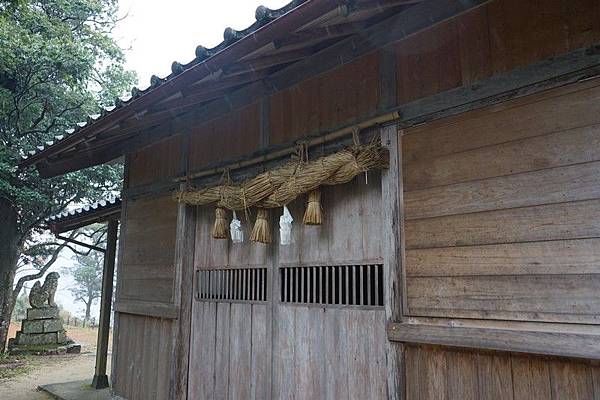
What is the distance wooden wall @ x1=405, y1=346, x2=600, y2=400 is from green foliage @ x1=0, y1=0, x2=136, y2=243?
9.75 meters

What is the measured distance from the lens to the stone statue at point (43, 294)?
1236cm

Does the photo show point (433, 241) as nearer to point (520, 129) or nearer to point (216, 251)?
point (520, 129)

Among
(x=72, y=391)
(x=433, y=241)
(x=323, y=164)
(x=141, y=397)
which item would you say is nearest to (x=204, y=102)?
(x=323, y=164)

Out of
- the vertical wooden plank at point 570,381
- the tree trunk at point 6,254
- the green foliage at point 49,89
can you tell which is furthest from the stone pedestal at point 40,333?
the vertical wooden plank at point 570,381

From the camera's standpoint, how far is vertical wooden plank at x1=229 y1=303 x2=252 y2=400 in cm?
376

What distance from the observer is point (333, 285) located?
3.28 metres

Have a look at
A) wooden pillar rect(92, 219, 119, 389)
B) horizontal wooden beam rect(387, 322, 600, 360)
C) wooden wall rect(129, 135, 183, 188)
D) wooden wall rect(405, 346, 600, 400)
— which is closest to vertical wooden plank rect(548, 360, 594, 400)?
wooden wall rect(405, 346, 600, 400)

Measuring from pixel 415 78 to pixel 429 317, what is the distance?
1.56 m

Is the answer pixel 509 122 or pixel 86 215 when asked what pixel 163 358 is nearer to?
pixel 509 122

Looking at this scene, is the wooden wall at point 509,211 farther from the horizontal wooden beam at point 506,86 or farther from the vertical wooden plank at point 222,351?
the vertical wooden plank at point 222,351

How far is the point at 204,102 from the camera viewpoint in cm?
441

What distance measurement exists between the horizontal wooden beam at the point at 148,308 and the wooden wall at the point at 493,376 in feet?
8.80

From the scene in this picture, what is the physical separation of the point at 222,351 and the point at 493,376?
2534 millimetres

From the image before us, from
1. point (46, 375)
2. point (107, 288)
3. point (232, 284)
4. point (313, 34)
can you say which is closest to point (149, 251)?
point (232, 284)
